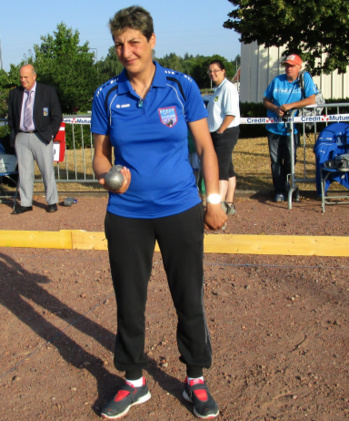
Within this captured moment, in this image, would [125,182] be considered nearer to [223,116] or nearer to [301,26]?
[223,116]

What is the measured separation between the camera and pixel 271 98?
8.91 m

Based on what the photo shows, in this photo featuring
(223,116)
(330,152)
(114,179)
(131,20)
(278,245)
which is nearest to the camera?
(114,179)

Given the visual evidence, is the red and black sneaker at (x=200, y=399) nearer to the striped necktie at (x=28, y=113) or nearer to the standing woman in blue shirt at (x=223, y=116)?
the standing woman in blue shirt at (x=223, y=116)

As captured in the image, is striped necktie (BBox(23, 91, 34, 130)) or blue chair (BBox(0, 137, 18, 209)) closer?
striped necktie (BBox(23, 91, 34, 130))

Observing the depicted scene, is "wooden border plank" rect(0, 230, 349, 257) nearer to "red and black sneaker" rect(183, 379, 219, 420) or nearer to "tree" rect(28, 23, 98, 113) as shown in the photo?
"red and black sneaker" rect(183, 379, 219, 420)

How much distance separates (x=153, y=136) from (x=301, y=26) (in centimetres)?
1654

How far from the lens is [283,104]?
8656 mm

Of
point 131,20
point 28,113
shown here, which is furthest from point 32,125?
point 131,20

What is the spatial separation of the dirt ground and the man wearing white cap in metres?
3.18

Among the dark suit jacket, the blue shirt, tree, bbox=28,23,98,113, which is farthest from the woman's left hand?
tree, bbox=28,23,98,113

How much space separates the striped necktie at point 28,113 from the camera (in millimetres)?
8672

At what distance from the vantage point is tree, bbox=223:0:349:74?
54.9 ft

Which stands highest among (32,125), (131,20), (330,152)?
(131,20)

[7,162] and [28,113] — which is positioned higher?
[28,113]
